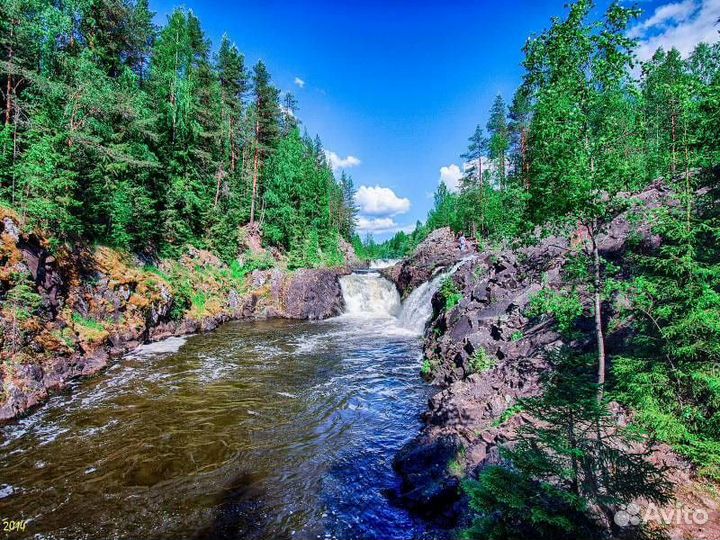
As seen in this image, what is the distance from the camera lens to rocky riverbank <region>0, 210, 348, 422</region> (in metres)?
9.14

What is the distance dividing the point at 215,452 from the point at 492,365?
7.68 meters

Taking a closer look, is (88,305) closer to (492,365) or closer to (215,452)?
(215,452)

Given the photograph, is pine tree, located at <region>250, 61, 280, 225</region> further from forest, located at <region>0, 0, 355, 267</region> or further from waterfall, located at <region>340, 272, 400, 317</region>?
waterfall, located at <region>340, 272, 400, 317</region>

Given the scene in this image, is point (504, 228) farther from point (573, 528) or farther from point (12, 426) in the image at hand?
point (12, 426)

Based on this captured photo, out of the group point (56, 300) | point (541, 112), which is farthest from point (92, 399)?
point (541, 112)

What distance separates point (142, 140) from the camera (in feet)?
64.7

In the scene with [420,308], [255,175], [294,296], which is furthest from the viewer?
[255,175]

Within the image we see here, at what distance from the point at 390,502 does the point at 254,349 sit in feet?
37.5

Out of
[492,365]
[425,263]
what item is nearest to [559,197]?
[492,365]

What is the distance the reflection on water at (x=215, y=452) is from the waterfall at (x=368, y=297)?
48.9 ft

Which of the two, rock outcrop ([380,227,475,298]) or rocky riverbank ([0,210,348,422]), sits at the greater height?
rock outcrop ([380,227,475,298])

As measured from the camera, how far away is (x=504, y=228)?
18.6 feet

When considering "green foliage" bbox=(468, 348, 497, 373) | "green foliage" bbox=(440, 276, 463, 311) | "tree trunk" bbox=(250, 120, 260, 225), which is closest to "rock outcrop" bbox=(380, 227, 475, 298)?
"green foliage" bbox=(440, 276, 463, 311)

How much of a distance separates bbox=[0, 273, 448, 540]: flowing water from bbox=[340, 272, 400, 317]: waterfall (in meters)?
14.4
